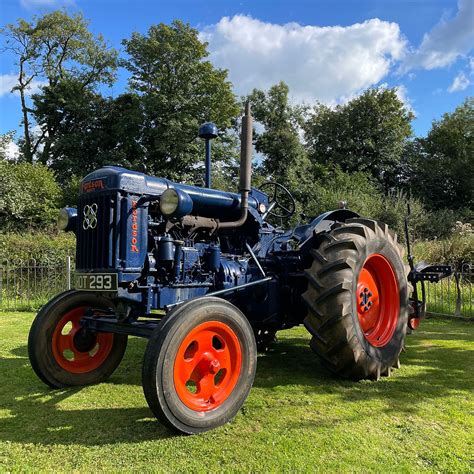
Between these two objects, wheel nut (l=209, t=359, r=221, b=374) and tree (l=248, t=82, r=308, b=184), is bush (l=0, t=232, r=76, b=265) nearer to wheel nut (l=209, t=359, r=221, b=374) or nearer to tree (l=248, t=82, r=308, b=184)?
wheel nut (l=209, t=359, r=221, b=374)

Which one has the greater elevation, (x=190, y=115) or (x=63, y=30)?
(x=63, y=30)

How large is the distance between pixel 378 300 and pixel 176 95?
77.2ft

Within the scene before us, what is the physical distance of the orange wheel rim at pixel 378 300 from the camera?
4.55 metres

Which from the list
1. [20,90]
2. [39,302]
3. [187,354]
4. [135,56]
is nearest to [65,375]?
[187,354]

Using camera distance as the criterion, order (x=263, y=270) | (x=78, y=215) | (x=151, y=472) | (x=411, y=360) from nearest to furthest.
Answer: (x=151, y=472) < (x=78, y=215) < (x=263, y=270) < (x=411, y=360)

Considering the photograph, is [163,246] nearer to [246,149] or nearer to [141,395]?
[246,149]

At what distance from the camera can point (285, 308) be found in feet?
15.7

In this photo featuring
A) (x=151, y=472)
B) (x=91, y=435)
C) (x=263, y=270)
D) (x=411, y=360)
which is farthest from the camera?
(x=411, y=360)

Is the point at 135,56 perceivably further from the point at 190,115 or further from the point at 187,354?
the point at 187,354

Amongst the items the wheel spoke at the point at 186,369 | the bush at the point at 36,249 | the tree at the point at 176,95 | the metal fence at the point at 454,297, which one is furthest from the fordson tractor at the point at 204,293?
the tree at the point at 176,95

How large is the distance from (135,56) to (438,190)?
21762 millimetres

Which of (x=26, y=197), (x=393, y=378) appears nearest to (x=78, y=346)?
(x=393, y=378)

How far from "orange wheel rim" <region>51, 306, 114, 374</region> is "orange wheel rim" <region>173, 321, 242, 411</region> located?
4.57 feet

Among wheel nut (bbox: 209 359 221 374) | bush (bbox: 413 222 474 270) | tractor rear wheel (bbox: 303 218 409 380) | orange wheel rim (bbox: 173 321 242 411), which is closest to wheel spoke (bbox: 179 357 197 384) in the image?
A: orange wheel rim (bbox: 173 321 242 411)
